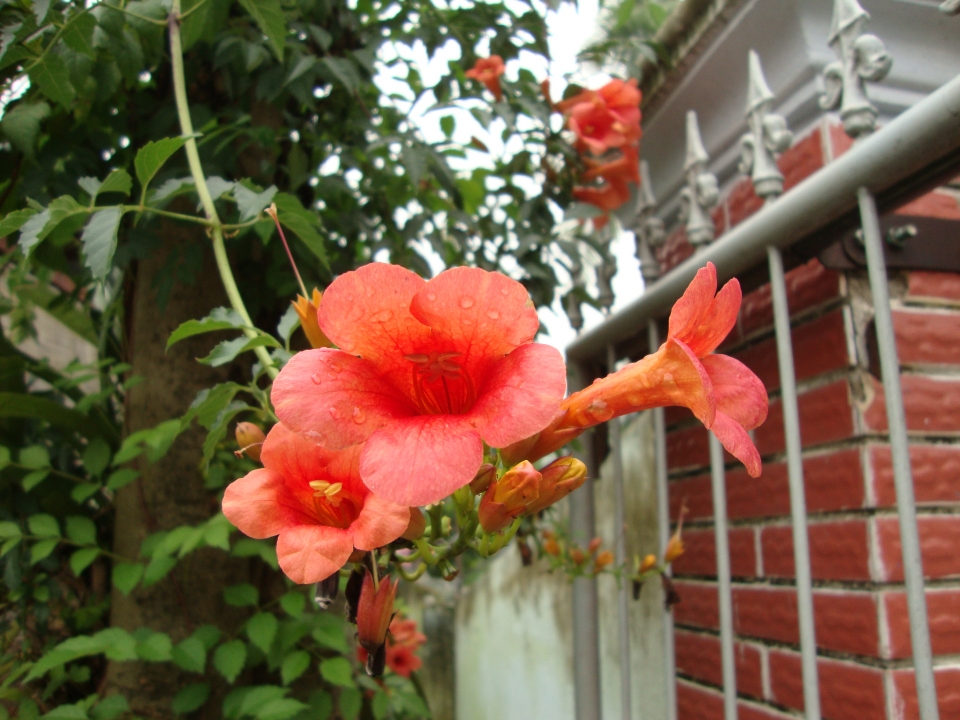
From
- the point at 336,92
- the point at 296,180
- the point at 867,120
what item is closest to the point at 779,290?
the point at 867,120

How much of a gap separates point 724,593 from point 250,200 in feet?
4.00

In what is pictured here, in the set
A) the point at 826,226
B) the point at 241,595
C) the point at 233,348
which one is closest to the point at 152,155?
the point at 233,348

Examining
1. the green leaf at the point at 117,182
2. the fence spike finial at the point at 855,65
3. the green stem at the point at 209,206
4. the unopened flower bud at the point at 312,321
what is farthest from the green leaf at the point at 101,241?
the fence spike finial at the point at 855,65

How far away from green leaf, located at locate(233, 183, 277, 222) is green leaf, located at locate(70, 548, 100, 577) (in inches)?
37.8

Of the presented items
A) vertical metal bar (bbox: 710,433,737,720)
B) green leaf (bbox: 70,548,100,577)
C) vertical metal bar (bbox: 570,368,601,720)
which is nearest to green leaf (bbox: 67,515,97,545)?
green leaf (bbox: 70,548,100,577)

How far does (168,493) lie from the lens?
169 centimetres

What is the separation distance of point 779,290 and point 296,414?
1.08 metres

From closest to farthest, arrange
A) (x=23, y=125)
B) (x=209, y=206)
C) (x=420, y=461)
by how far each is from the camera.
A: (x=420, y=461), (x=209, y=206), (x=23, y=125)

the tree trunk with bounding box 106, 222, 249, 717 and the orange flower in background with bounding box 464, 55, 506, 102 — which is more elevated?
the orange flower in background with bounding box 464, 55, 506, 102

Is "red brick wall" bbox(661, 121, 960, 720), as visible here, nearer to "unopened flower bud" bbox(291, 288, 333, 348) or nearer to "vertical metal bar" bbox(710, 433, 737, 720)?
"vertical metal bar" bbox(710, 433, 737, 720)

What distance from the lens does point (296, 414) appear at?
0.52 m

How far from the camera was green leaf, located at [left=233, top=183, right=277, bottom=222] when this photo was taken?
0.96 m

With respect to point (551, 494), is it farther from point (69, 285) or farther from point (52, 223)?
point (69, 285)

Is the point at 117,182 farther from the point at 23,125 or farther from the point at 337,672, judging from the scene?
the point at 337,672
